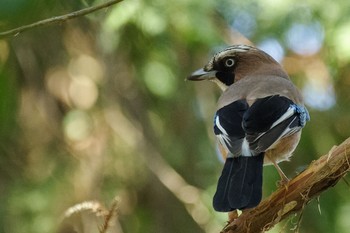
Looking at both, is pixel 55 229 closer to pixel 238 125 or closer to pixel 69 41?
pixel 69 41

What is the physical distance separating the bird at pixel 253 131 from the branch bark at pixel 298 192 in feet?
0.22

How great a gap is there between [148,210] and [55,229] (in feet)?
2.40

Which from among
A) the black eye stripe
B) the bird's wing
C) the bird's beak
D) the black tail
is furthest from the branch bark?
the black eye stripe

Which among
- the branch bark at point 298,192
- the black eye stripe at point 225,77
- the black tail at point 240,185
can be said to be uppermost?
the black eye stripe at point 225,77

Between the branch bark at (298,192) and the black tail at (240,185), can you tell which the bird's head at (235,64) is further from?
the branch bark at (298,192)

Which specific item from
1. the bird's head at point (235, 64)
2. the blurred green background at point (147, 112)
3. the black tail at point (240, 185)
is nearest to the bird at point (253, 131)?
the black tail at point (240, 185)

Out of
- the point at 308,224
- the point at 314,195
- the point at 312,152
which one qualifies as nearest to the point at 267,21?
the point at 312,152

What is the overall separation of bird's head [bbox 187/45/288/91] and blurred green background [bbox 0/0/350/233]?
0.82 ft

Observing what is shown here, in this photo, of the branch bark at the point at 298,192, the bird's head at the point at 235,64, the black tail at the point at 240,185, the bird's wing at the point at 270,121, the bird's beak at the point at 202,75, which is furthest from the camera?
the bird's head at the point at 235,64

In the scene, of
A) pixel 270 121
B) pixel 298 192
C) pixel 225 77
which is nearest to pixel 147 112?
pixel 225 77

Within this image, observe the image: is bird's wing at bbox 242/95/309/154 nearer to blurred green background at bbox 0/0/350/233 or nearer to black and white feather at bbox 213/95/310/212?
black and white feather at bbox 213/95/310/212

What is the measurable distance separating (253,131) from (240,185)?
37 cm

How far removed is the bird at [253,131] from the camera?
174 inches

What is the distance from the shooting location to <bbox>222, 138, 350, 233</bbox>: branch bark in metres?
4.18
